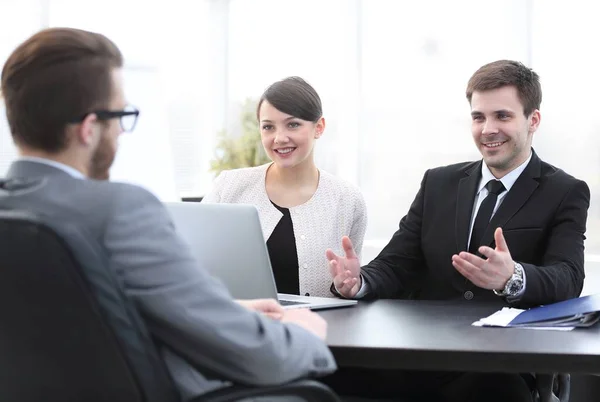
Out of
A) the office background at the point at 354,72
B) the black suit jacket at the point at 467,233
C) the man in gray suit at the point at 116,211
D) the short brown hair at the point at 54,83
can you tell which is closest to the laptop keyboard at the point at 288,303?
the black suit jacket at the point at 467,233

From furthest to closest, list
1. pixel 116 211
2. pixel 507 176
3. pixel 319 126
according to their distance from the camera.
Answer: pixel 319 126 < pixel 507 176 < pixel 116 211

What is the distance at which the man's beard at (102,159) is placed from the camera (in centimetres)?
155

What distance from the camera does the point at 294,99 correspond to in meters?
3.25

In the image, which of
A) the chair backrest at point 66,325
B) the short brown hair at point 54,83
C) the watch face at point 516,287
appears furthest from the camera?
the watch face at point 516,287

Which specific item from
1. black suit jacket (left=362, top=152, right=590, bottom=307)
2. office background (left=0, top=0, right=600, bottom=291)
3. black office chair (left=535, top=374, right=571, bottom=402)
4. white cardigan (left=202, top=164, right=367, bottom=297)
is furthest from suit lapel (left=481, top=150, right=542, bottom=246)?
office background (left=0, top=0, right=600, bottom=291)

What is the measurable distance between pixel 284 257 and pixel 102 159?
1.61 metres

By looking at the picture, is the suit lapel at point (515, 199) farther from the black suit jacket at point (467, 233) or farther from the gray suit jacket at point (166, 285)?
the gray suit jacket at point (166, 285)

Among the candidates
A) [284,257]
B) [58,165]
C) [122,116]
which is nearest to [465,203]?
[284,257]

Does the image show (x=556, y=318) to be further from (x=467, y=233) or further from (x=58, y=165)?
(x=58, y=165)

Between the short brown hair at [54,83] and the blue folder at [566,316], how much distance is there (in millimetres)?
1190

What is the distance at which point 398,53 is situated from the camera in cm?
587

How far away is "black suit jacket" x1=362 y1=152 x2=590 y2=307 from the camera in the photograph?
2607mm

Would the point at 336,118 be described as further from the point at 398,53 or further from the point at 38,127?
the point at 38,127

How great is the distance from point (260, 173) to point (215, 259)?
1178mm
